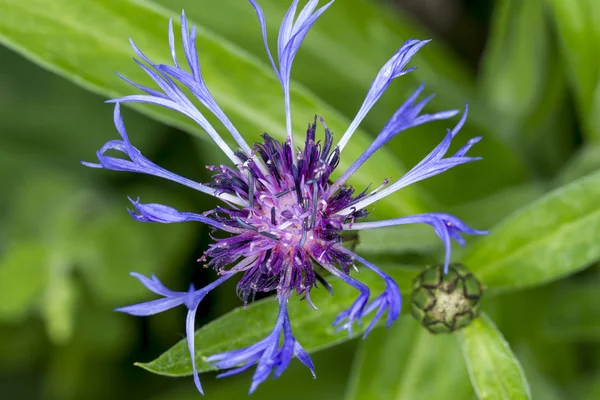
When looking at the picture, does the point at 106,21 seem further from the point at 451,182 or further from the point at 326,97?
the point at 451,182

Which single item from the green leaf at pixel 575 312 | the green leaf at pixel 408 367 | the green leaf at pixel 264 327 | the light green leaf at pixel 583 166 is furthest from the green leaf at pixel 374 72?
the green leaf at pixel 264 327

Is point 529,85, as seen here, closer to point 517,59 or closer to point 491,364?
point 517,59

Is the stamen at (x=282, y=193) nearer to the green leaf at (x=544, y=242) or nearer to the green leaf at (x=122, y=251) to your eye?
the green leaf at (x=544, y=242)

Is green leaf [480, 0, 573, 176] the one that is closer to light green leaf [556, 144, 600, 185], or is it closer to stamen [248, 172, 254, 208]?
light green leaf [556, 144, 600, 185]

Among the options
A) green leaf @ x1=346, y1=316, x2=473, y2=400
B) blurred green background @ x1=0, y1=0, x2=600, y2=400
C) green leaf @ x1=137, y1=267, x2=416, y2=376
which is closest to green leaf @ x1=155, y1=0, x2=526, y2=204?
blurred green background @ x1=0, y1=0, x2=600, y2=400

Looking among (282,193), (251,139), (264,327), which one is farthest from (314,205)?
(251,139)

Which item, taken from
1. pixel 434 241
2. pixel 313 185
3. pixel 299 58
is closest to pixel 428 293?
pixel 434 241
